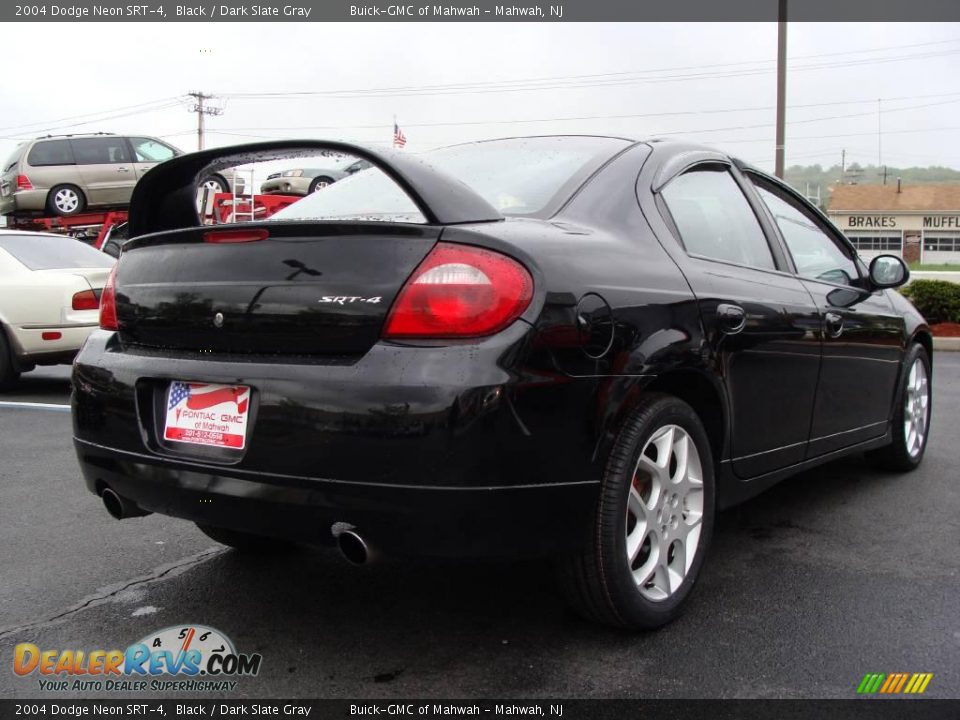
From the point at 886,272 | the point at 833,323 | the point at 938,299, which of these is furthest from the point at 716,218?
the point at 938,299

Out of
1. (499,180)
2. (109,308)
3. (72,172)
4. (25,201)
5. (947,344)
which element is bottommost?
(947,344)

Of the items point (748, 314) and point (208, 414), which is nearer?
point (208, 414)

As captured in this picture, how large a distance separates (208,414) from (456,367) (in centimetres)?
74

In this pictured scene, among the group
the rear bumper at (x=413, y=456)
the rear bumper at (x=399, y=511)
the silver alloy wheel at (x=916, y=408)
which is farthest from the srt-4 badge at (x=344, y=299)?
the silver alloy wheel at (x=916, y=408)

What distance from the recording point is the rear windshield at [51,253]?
8219 millimetres

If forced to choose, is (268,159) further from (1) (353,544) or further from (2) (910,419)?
(2) (910,419)

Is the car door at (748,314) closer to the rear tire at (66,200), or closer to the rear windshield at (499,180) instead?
the rear windshield at (499,180)

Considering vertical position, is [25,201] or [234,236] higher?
[25,201]

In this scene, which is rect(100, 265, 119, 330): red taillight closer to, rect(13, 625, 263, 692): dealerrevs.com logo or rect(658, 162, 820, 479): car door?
rect(13, 625, 263, 692): dealerrevs.com logo

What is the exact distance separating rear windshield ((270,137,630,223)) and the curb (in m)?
11.2

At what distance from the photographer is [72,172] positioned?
16.6 m

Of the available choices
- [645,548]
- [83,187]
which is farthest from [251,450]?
[83,187]

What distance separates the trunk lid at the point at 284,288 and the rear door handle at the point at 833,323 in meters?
2.07

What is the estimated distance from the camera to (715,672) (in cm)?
253
